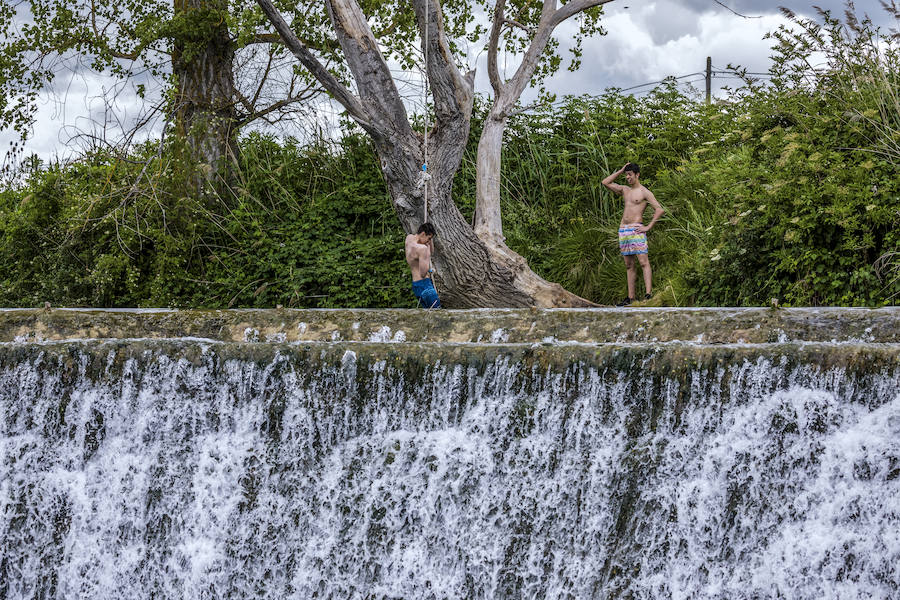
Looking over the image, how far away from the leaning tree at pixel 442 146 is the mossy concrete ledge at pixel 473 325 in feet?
10.3

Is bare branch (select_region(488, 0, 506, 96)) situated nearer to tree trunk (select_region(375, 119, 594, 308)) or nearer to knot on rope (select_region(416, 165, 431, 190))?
tree trunk (select_region(375, 119, 594, 308))

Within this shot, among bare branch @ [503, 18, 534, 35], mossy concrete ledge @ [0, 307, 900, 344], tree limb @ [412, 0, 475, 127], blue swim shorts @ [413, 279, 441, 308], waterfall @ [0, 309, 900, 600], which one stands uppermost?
bare branch @ [503, 18, 534, 35]

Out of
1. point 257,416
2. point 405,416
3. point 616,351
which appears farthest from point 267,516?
point 616,351

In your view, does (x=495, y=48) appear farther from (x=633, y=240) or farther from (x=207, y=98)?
(x=207, y=98)

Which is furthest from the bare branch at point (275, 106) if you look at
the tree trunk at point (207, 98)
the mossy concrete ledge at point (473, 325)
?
the mossy concrete ledge at point (473, 325)

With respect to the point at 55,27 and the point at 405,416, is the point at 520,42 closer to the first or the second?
the point at 55,27

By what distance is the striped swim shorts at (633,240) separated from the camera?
9.99 metres

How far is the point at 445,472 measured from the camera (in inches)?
197

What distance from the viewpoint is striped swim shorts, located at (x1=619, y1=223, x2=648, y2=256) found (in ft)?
32.8

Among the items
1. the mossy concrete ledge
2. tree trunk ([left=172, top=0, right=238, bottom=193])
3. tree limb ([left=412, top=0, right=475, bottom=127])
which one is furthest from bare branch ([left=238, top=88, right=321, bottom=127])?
the mossy concrete ledge

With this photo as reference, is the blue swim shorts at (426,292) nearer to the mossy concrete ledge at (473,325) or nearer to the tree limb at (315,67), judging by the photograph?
the mossy concrete ledge at (473,325)

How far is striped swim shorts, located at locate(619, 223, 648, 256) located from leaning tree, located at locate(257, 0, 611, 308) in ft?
3.46

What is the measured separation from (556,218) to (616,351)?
791 cm

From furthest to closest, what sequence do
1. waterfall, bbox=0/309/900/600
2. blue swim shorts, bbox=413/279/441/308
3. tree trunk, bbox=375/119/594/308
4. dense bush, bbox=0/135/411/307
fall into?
dense bush, bbox=0/135/411/307, tree trunk, bbox=375/119/594/308, blue swim shorts, bbox=413/279/441/308, waterfall, bbox=0/309/900/600
